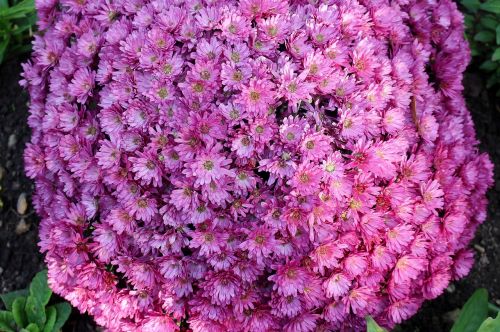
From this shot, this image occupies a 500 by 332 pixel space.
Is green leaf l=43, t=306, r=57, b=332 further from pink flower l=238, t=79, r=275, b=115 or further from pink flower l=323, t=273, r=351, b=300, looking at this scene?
pink flower l=238, t=79, r=275, b=115

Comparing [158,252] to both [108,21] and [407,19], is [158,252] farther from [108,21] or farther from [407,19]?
[407,19]

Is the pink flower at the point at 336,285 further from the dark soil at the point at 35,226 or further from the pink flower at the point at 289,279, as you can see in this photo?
the dark soil at the point at 35,226

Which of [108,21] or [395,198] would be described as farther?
[108,21]

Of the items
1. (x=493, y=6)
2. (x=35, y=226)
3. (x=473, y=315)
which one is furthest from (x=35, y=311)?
(x=493, y=6)

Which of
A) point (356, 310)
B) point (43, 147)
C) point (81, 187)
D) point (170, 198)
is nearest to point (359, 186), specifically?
point (356, 310)

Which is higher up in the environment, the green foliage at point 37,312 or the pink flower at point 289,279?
the pink flower at point 289,279

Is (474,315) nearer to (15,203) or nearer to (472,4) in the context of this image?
(472,4)

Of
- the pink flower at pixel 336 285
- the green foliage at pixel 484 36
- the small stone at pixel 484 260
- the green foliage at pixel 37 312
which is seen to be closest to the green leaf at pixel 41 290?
the green foliage at pixel 37 312
